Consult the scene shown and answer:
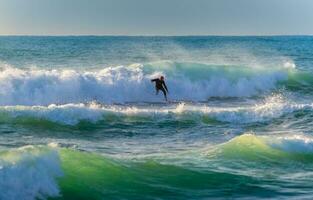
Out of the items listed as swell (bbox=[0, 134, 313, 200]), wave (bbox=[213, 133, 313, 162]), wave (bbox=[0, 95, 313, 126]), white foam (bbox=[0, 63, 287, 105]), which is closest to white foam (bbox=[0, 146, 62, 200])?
swell (bbox=[0, 134, 313, 200])

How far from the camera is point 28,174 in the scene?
11211 millimetres

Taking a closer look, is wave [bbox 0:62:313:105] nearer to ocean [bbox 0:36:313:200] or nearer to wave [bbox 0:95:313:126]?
ocean [bbox 0:36:313:200]

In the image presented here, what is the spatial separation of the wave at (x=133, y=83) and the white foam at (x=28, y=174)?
1644 cm

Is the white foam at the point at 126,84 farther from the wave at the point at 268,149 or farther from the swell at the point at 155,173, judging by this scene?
the swell at the point at 155,173

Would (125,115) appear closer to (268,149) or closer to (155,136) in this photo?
(155,136)

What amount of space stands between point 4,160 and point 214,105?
63.5 ft

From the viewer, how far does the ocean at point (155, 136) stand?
12375mm

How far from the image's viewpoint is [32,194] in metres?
10.9

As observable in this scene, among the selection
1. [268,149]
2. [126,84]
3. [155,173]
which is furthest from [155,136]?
[126,84]

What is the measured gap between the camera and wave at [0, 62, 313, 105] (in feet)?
98.7

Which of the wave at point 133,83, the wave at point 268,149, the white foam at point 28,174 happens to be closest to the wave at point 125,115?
the wave at point 268,149

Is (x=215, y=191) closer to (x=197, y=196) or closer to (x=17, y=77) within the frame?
(x=197, y=196)

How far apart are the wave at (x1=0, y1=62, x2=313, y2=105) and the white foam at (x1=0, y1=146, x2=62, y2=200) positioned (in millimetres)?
16440

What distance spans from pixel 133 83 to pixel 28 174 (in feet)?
75.6
